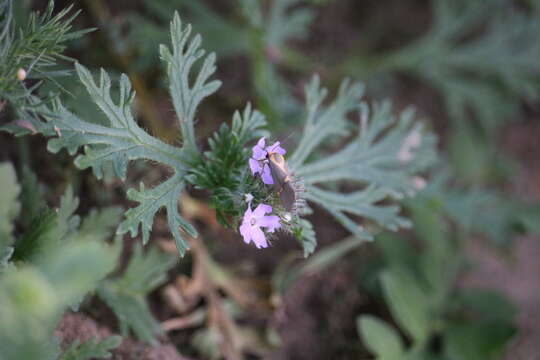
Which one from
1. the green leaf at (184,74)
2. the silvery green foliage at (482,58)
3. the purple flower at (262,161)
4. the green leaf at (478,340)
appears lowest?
the green leaf at (478,340)

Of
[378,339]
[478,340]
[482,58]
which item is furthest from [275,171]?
[482,58]

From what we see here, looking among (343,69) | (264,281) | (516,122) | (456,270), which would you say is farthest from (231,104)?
(516,122)

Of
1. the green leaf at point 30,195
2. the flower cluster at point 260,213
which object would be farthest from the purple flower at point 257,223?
the green leaf at point 30,195

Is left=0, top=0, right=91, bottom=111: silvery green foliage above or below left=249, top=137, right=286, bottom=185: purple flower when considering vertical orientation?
above

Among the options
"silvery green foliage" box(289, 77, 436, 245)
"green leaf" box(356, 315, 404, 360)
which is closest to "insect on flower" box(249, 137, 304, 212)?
"silvery green foliage" box(289, 77, 436, 245)

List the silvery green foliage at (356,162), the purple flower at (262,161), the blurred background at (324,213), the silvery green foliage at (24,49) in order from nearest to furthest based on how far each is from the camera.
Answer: the silvery green foliage at (24,49), the purple flower at (262,161), the silvery green foliage at (356,162), the blurred background at (324,213)

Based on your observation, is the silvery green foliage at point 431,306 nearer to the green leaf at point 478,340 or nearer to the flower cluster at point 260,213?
the green leaf at point 478,340

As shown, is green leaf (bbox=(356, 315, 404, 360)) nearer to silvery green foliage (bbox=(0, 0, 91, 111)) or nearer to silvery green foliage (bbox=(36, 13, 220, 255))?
silvery green foliage (bbox=(36, 13, 220, 255))
